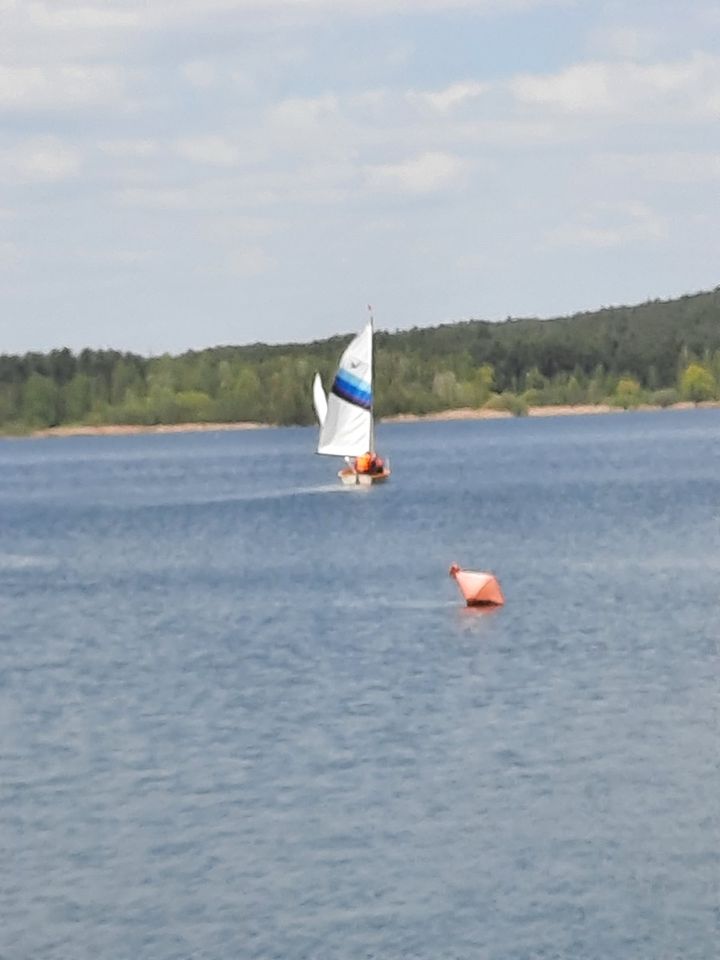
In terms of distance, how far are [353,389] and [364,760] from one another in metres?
75.2

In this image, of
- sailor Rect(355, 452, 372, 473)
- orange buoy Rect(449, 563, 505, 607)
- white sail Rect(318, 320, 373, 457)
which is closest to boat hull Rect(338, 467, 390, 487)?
sailor Rect(355, 452, 372, 473)

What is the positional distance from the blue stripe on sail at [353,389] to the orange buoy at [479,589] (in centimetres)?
5209

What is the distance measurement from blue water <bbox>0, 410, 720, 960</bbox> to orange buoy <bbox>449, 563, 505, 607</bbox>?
79 cm

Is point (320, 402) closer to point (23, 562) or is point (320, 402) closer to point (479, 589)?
point (23, 562)

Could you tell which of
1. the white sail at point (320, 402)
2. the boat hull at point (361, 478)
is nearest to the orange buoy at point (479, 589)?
the boat hull at point (361, 478)

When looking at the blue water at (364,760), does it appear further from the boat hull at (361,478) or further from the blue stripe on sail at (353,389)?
the boat hull at (361,478)

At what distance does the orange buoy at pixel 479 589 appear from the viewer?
196 ft

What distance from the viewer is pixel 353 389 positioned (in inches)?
4427

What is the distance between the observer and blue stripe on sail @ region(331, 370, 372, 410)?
11212cm

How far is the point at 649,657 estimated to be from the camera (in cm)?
4866

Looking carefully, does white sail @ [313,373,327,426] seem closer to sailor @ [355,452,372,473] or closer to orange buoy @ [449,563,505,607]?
sailor @ [355,452,372,473]

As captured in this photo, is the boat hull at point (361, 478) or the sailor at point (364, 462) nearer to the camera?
the sailor at point (364, 462)

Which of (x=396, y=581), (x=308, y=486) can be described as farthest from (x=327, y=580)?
(x=308, y=486)

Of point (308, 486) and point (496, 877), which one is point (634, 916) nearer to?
point (496, 877)
